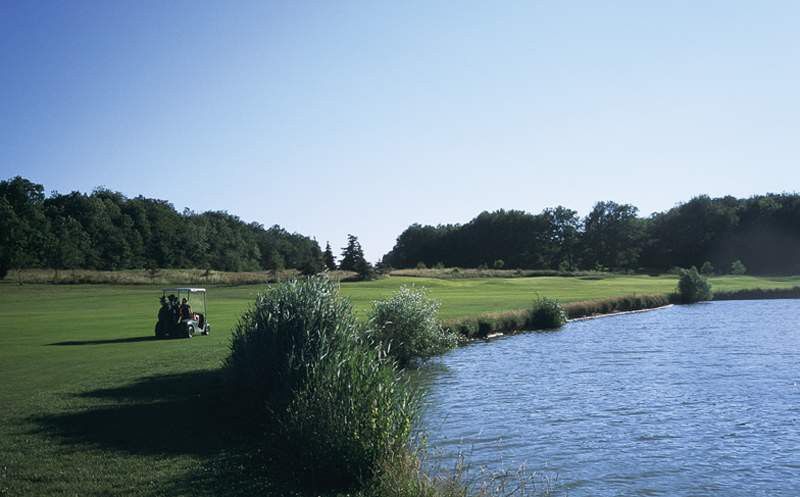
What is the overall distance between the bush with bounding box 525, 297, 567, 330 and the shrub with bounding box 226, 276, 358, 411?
30.3 metres

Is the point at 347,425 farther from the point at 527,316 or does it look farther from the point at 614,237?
the point at 614,237

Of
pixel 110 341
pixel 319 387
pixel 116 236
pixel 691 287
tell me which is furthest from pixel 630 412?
pixel 116 236

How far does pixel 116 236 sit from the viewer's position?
112m

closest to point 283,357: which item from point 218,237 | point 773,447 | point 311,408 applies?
point 311,408

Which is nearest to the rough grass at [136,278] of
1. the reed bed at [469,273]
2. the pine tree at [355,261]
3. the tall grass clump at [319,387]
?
the pine tree at [355,261]

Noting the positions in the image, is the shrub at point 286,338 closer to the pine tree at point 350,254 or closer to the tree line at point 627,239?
the pine tree at point 350,254

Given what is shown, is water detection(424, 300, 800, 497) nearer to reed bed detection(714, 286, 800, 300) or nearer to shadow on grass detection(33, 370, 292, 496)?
shadow on grass detection(33, 370, 292, 496)

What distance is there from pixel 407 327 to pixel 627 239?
11339 centimetres

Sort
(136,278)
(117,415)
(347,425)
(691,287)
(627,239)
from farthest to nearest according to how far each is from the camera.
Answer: (627,239), (136,278), (691,287), (117,415), (347,425)

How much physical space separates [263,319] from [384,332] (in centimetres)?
1263

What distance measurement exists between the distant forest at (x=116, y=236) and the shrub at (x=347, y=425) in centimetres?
5912

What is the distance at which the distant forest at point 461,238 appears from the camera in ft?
320

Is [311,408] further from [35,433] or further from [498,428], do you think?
[498,428]

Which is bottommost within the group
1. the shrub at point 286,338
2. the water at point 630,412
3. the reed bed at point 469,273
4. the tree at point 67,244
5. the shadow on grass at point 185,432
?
the water at point 630,412
